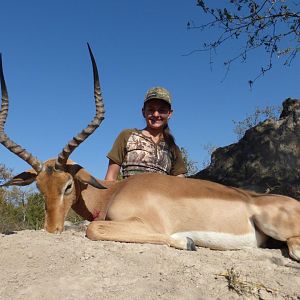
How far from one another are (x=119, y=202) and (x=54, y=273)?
1652 millimetres

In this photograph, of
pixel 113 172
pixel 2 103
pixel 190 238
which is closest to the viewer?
pixel 190 238

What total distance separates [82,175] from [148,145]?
5.82 feet

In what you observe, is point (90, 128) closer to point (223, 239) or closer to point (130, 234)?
point (130, 234)

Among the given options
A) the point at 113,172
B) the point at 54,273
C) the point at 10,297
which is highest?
the point at 113,172

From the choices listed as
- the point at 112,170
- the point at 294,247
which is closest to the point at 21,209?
the point at 112,170

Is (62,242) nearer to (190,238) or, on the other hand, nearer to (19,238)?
(19,238)

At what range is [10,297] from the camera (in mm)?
3156

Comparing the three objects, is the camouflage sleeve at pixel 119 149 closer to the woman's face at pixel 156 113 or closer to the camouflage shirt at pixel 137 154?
the camouflage shirt at pixel 137 154

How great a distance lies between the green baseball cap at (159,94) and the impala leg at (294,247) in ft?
10.1

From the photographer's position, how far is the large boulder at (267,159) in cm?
839

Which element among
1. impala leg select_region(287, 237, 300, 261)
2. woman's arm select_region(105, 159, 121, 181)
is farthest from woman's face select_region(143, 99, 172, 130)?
impala leg select_region(287, 237, 300, 261)

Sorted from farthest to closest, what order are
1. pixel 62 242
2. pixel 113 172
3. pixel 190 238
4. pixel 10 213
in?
pixel 10 213 → pixel 113 172 → pixel 190 238 → pixel 62 242

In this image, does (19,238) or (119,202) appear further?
(119,202)

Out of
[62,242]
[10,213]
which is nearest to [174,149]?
[62,242]
